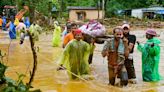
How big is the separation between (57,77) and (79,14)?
1664 inches

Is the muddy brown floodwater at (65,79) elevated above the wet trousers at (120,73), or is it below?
below

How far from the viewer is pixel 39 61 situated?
1280cm

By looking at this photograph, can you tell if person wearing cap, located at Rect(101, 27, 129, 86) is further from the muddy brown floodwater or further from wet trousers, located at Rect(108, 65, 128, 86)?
the muddy brown floodwater

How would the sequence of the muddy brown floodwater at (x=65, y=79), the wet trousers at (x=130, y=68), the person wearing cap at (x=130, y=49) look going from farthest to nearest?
the wet trousers at (x=130, y=68)
the person wearing cap at (x=130, y=49)
the muddy brown floodwater at (x=65, y=79)

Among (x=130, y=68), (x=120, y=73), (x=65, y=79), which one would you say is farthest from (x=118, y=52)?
(x=65, y=79)

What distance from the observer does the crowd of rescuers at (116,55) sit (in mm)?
8328

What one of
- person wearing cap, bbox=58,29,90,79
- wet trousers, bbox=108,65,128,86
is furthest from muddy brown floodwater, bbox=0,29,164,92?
person wearing cap, bbox=58,29,90,79

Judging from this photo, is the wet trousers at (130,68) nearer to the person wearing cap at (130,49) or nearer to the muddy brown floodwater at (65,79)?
the person wearing cap at (130,49)

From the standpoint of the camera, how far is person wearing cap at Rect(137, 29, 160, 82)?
8969mm

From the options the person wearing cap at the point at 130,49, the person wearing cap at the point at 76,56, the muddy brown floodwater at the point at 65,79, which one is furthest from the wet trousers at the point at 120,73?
the person wearing cap at the point at 76,56

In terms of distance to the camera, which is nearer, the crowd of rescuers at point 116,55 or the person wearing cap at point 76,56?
the crowd of rescuers at point 116,55

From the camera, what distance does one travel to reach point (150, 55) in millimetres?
9133

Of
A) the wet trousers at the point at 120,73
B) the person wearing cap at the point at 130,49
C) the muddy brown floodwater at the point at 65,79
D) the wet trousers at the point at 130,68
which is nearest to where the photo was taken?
the wet trousers at the point at 120,73

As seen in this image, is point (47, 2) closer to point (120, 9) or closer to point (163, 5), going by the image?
point (120, 9)
